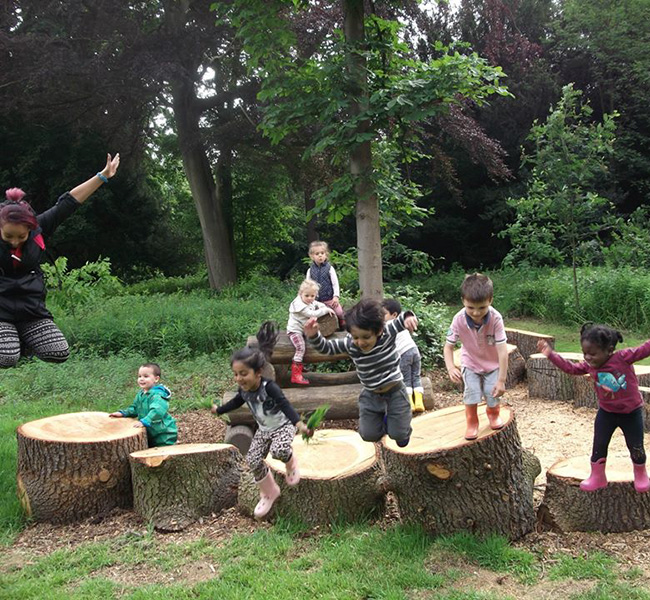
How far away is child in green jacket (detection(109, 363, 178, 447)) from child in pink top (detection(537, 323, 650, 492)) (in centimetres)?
349

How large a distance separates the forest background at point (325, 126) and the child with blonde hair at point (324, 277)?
817 mm

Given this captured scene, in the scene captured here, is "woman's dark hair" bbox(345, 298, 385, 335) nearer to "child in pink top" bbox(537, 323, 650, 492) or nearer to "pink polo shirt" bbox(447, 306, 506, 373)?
"pink polo shirt" bbox(447, 306, 506, 373)

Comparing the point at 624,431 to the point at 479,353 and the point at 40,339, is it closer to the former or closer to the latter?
the point at 479,353

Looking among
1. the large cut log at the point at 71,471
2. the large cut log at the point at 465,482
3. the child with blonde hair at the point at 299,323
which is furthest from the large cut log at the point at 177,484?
the child with blonde hair at the point at 299,323

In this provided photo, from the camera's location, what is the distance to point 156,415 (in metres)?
5.71

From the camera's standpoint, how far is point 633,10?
19266 mm

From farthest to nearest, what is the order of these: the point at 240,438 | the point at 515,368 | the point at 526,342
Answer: the point at 526,342, the point at 515,368, the point at 240,438

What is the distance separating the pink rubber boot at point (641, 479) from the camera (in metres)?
4.18

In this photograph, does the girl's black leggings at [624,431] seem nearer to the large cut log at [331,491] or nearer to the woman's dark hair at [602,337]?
the woman's dark hair at [602,337]

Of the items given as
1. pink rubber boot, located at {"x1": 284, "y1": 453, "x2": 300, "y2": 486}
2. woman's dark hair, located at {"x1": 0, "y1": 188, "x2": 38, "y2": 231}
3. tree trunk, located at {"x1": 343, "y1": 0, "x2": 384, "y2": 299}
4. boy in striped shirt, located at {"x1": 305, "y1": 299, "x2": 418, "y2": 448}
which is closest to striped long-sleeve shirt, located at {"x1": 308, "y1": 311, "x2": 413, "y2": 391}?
boy in striped shirt, located at {"x1": 305, "y1": 299, "x2": 418, "y2": 448}

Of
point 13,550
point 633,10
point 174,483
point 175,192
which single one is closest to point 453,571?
point 174,483

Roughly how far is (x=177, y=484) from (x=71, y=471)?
3.04 feet

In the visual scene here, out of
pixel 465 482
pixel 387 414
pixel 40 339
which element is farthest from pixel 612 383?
pixel 40 339

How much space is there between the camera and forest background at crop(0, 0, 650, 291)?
8188 millimetres
